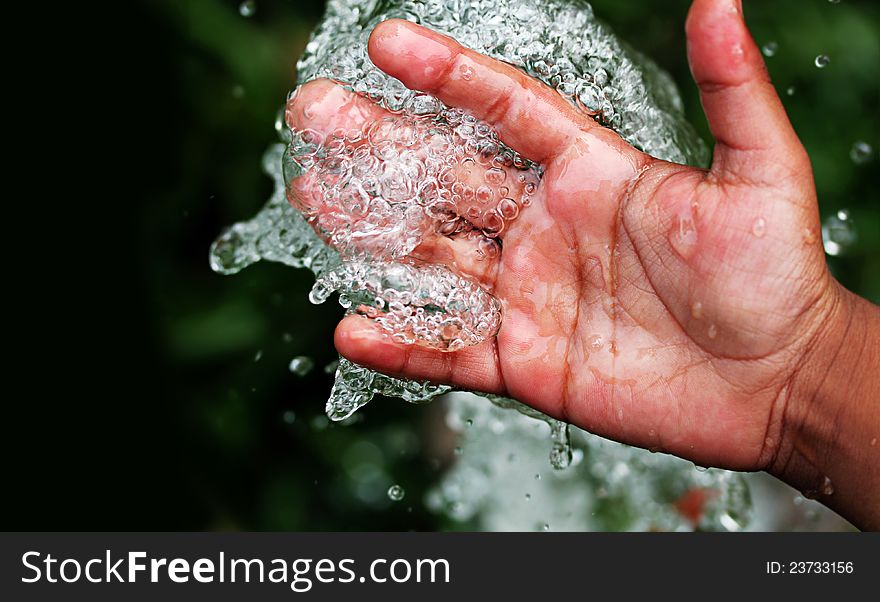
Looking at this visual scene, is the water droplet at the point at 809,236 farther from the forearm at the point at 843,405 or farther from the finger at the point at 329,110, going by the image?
the finger at the point at 329,110

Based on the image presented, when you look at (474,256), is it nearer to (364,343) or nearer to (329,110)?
(364,343)

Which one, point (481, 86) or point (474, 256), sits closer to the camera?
point (481, 86)

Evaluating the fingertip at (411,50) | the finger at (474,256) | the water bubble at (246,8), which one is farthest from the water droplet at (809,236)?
the water bubble at (246,8)

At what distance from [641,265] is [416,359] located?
409 mm

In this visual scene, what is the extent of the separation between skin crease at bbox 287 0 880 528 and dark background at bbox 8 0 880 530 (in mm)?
797

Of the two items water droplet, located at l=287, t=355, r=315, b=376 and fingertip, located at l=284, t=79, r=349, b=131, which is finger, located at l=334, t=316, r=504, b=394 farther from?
water droplet, located at l=287, t=355, r=315, b=376

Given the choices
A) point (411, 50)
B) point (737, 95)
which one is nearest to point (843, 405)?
point (737, 95)

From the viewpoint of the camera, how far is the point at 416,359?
54.9 inches

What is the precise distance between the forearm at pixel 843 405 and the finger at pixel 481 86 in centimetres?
51

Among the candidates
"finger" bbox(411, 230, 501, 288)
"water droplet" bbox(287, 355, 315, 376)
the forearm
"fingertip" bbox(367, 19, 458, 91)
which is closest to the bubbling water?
"finger" bbox(411, 230, 501, 288)

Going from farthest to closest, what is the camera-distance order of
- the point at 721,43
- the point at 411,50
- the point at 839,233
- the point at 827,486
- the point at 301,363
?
the point at 839,233
the point at 301,363
the point at 827,486
the point at 411,50
the point at 721,43

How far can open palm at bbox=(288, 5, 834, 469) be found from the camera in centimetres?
116
